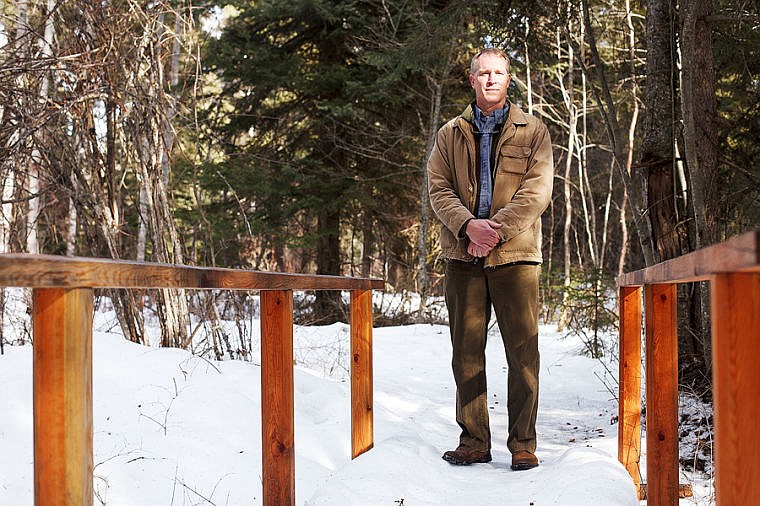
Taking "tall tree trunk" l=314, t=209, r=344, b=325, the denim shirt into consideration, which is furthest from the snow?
"tall tree trunk" l=314, t=209, r=344, b=325

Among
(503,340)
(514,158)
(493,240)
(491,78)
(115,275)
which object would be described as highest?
(491,78)

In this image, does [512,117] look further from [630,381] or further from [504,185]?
[630,381]

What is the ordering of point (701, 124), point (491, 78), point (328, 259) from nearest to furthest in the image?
point (491, 78)
point (701, 124)
point (328, 259)

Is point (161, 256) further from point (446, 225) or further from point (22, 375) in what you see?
point (446, 225)

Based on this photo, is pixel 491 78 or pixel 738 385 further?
pixel 491 78

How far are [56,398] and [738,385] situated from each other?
1289 millimetres

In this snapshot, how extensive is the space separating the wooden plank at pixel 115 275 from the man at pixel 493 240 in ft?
4.50

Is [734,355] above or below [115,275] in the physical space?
below

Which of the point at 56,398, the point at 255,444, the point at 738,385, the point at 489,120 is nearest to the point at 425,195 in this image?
the point at 489,120

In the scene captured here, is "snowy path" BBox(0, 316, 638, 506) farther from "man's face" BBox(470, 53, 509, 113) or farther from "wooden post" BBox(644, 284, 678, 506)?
"man's face" BBox(470, 53, 509, 113)

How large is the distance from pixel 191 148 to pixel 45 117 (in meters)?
13.3

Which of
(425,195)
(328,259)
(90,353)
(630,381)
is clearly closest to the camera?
(90,353)

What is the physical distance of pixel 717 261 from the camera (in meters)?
1.45

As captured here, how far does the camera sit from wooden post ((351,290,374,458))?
157 inches
